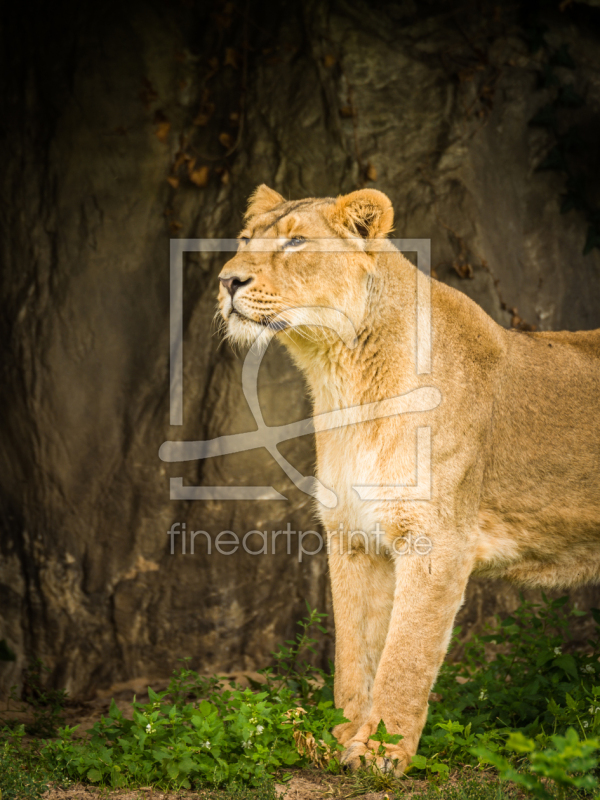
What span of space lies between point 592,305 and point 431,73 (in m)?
2.16

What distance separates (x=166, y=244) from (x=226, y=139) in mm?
864

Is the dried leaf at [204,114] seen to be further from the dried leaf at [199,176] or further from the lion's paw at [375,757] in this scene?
the lion's paw at [375,757]

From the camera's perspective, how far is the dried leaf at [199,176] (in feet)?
19.5

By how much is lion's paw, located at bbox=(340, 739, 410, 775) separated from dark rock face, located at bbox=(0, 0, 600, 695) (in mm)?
2320

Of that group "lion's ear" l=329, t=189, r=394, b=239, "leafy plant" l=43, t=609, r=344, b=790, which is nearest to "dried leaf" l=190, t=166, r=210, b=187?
"lion's ear" l=329, t=189, r=394, b=239

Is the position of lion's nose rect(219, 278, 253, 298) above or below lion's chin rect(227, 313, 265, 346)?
above

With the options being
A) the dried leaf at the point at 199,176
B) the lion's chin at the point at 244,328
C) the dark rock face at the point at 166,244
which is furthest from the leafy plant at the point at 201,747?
the dried leaf at the point at 199,176

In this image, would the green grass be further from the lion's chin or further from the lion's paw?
the lion's chin

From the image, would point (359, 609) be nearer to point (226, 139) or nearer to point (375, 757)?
point (375, 757)

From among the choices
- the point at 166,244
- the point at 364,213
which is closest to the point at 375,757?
the point at 364,213

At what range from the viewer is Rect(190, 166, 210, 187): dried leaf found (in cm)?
596

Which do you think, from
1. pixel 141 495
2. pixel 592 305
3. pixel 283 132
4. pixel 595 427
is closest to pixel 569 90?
pixel 592 305

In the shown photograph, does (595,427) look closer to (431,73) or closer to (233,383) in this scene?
(233,383)

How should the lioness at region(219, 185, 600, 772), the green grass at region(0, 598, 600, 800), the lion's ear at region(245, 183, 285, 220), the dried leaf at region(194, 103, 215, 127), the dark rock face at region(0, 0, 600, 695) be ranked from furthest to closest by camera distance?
the dried leaf at region(194, 103, 215, 127)
the dark rock face at region(0, 0, 600, 695)
the lion's ear at region(245, 183, 285, 220)
the lioness at region(219, 185, 600, 772)
the green grass at region(0, 598, 600, 800)
